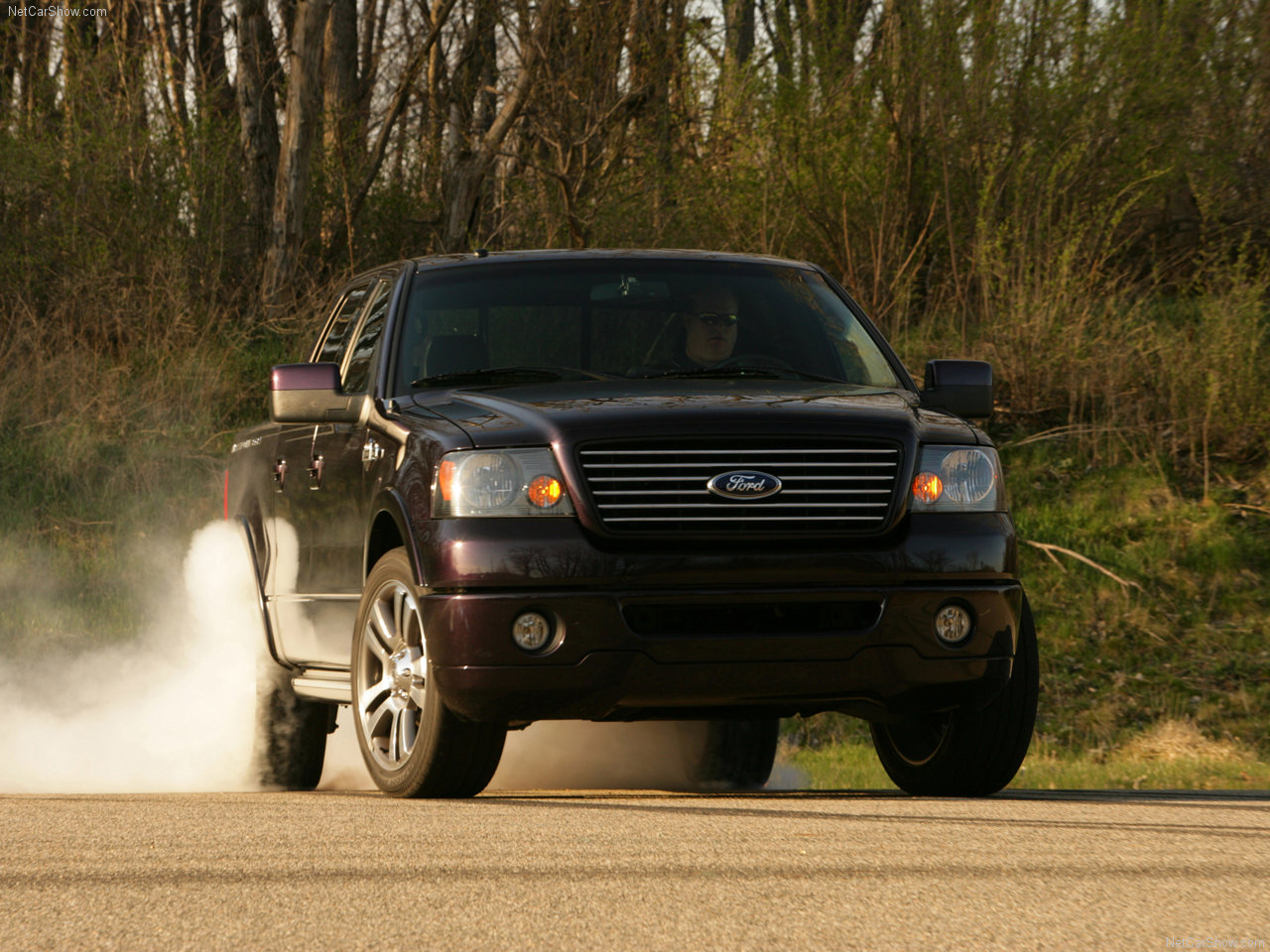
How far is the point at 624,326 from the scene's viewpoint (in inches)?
271

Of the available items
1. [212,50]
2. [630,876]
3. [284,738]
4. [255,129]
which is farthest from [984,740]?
[212,50]

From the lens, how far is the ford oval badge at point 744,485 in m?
5.68

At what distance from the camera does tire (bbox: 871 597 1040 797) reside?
630 cm

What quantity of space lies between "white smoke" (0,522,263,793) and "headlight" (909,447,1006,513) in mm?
3218

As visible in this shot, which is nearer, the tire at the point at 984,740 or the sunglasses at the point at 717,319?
the tire at the point at 984,740

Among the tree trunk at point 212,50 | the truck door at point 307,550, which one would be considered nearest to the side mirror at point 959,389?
the truck door at point 307,550

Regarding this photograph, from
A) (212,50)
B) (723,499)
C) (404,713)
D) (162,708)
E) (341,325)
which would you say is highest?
(212,50)

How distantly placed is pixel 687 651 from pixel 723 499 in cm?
49

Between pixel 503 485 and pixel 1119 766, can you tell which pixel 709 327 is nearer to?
pixel 503 485

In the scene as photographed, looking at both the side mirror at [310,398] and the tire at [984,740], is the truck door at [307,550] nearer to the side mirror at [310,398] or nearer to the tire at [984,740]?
the side mirror at [310,398]

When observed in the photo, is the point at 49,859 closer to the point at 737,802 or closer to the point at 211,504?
the point at 737,802

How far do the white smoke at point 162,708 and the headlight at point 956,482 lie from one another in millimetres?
3218

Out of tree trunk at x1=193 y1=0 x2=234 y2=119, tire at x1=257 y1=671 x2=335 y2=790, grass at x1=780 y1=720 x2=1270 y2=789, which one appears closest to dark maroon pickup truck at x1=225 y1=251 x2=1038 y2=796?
tire at x1=257 y1=671 x2=335 y2=790

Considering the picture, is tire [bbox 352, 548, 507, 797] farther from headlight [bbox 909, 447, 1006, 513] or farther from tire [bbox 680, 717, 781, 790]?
tire [bbox 680, 717, 781, 790]
